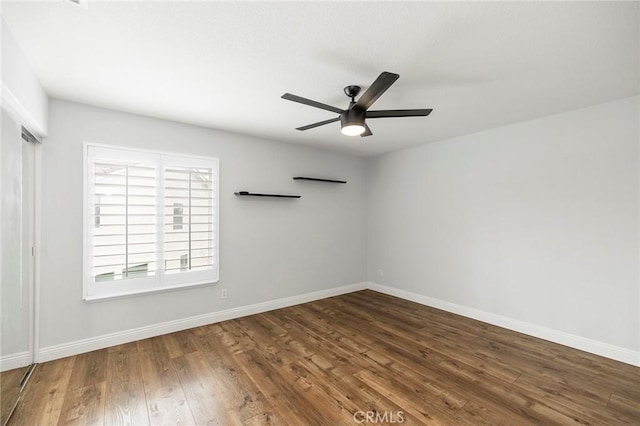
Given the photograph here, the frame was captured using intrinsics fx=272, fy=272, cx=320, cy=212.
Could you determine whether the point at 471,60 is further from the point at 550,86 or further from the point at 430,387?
the point at 430,387

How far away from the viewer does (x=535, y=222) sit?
3.34 m

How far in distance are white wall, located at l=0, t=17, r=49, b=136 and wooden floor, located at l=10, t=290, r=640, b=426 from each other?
220cm

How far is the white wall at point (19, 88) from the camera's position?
169 centimetres

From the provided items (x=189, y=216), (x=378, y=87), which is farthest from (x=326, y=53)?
(x=189, y=216)

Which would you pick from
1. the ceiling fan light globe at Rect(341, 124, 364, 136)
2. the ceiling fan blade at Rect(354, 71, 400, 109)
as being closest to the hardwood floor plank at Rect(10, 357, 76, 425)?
the ceiling fan light globe at Rect(341, 124, 364, 136)

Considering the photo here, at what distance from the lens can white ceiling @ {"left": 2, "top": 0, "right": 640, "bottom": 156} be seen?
1.59m

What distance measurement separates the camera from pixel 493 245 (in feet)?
12.2

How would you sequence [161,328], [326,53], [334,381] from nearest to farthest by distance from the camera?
[326,53]
[334,381]
[161,328]

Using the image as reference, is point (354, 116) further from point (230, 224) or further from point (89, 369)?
point (89, 369)

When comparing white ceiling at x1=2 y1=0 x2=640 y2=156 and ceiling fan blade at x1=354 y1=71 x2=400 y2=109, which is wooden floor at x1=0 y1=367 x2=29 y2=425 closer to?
white ceiling at x1=2 y1=0 x2=640 y2=156

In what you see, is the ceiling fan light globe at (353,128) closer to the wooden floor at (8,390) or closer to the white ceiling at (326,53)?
the white ceiling at (326,53)

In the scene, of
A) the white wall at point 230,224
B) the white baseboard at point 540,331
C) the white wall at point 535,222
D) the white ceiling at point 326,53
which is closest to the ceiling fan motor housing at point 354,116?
the white ceiling at point 326,53

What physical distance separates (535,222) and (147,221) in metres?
4.65

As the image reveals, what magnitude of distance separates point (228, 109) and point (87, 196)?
1.74m
